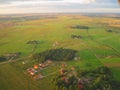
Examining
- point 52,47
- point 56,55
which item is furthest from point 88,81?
point 52,47

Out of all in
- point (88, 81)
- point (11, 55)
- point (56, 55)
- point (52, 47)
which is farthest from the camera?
point (52, 47)

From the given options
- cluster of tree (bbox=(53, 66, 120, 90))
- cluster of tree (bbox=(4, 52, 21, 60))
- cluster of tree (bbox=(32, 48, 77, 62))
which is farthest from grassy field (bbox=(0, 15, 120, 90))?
cluster of tree (bbox=(32, 48, 77, 62))

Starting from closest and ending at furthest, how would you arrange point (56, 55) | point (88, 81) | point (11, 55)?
point (88, 81) < point (56, 55) < point (11, 55)

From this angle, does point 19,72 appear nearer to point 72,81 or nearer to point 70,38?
point 72,81

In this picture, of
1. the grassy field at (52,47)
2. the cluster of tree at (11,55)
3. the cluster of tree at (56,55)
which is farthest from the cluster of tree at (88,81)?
the cluster of tree at (11,55)

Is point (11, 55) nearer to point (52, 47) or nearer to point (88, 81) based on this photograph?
point (52, 47)
